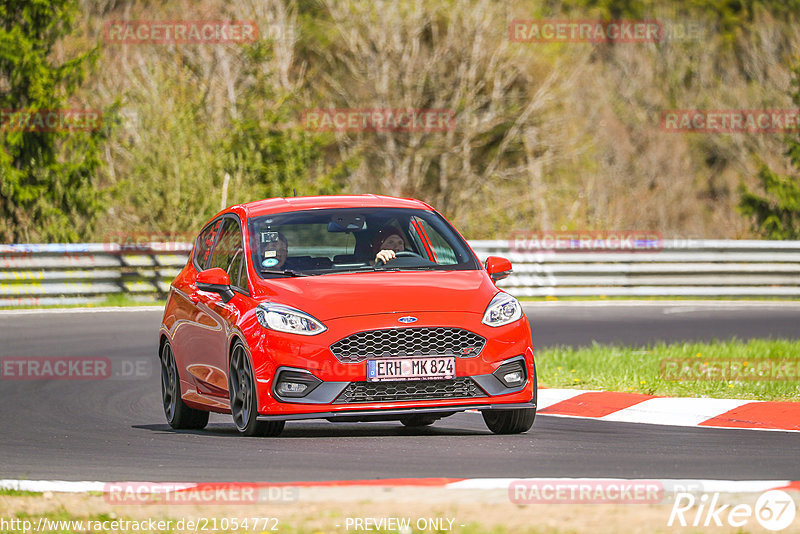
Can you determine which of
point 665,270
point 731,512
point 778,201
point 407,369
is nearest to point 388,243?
point 407,369

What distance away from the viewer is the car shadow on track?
33.1ft

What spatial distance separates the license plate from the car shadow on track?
85 centimetres

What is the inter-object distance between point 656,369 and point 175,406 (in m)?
4.55

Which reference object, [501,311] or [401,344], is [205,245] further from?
[501,311]

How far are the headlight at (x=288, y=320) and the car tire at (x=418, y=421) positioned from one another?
62.4 inches

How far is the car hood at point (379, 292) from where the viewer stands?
Result: 30.6 feet

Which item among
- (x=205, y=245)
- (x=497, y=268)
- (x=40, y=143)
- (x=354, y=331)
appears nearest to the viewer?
(x=354, y=331)

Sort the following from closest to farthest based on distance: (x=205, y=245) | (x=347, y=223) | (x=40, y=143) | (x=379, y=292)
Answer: (x=379, y=292), (x=347, y=223), (x=205, y=245), (x=40, y=143)

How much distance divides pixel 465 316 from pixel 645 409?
8.25ft

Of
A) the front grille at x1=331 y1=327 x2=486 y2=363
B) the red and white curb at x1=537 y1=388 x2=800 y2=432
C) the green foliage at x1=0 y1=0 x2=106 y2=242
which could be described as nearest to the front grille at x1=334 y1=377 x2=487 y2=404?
the front grille at x1=331 y1=327 x2=486 y2=363

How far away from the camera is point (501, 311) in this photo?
31.5 ft

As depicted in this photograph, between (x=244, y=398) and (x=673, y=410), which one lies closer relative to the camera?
(x=244, y=398)

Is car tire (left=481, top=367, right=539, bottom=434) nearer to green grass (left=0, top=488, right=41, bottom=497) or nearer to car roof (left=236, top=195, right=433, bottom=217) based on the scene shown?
car roof (left=236, top=195, right=433, bottom=217)

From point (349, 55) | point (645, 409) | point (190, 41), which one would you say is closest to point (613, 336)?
point (645, 409)
